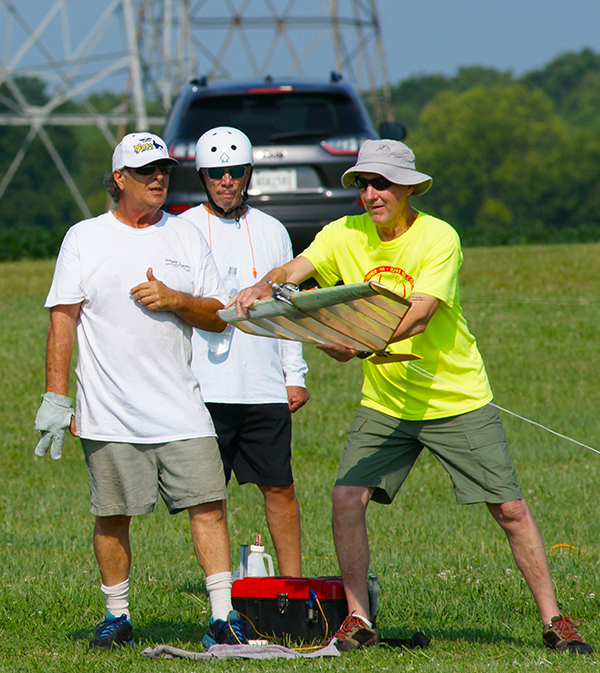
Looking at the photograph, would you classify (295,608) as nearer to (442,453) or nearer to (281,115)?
(442,453)

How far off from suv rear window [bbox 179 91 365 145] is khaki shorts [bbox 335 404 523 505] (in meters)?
5.17

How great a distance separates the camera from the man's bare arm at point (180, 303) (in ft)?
14.6

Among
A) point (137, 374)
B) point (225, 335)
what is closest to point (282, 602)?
point (137, 374)

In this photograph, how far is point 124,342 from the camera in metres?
4.53

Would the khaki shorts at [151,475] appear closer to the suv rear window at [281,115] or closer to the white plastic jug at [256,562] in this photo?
the white plastic jug at [256,562]

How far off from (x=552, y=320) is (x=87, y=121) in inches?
749

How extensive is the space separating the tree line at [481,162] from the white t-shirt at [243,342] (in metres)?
75.4

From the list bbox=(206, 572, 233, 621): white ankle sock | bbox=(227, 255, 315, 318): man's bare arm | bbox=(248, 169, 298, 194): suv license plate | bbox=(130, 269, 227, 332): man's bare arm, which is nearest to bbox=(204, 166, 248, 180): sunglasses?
bbox=(227, 255, 315, 318): man's bare arm

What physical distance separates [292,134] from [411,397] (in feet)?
17.4

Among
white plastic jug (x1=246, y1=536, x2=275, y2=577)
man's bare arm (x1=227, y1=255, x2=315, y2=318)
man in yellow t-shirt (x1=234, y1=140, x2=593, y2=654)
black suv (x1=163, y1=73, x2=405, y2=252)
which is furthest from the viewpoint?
black suv (x1=163, y1=73, x2=405, y2=252)

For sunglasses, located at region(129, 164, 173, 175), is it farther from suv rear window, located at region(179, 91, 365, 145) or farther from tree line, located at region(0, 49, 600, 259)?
tree line, located at region(0, 49, 600, 259)

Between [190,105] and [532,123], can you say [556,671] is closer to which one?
[190,105]

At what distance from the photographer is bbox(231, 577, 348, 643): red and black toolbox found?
185 inches

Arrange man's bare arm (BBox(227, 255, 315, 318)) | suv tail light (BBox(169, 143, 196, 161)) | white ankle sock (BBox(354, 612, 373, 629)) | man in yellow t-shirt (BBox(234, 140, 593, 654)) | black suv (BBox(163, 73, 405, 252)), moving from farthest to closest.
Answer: black suv (BBox(163, 73, 405, 252)) → suv tail light (BBox(169, 143, 196, 161)) → white ankle sock (BBox(354, 612, 373, 629)) → man in yellow t-shirt (BBox(234, 140, 593, 654)) → man's bare arm (BBox(227, 255, 315, 318))
